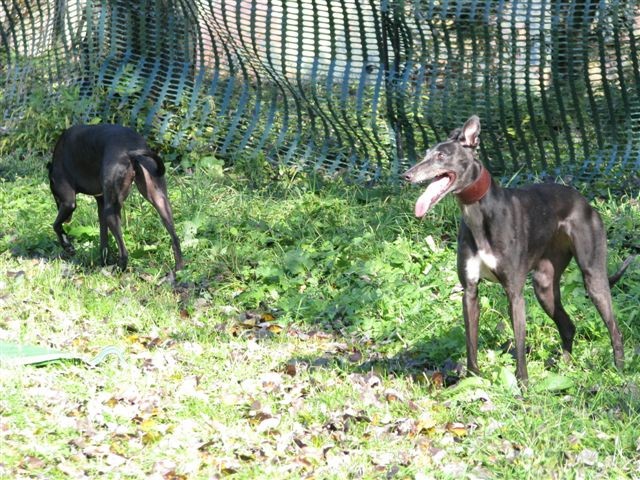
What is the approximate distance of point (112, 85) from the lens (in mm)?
10789

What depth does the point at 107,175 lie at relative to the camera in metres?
8.30

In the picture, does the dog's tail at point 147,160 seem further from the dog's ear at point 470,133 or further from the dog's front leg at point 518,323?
the dog's front leg at point 518,323

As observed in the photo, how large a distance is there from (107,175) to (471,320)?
3.58m

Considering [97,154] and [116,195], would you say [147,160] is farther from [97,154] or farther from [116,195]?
[97,154]

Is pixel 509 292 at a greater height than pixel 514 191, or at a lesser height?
lesser

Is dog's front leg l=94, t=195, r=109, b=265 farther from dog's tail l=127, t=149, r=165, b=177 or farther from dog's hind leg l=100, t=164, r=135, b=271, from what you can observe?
dog's tail l=127, t=149, r=165, b=177

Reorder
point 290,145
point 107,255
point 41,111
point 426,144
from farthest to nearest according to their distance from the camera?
point 41,111 → point 290,145 → point 426,144 → point 107,255

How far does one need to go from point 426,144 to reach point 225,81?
2172 millimetres

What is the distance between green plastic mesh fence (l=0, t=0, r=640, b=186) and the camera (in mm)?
9047

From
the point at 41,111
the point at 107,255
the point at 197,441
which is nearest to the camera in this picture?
the point at 197,441

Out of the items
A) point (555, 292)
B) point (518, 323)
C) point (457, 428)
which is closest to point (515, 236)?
point (518, 323)

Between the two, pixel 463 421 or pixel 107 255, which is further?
pixel 107 255

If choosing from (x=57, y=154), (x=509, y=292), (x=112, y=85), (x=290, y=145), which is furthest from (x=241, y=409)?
(x=112, y=85)

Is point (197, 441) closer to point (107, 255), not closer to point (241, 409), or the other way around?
point (241, 409)
